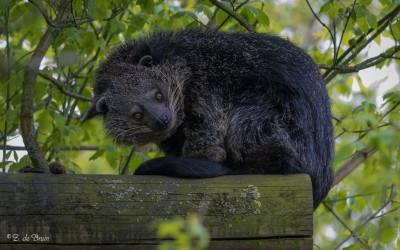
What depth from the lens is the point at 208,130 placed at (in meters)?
5.59

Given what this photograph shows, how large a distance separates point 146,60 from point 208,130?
114 centimetres

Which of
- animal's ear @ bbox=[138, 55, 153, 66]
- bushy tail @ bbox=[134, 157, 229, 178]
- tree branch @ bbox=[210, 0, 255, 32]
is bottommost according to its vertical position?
bushy tail @ bbox=[134, 157, 229, 178]

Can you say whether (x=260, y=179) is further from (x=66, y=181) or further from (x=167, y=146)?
(x=167, y=146)

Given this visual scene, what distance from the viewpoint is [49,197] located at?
13.0 feet

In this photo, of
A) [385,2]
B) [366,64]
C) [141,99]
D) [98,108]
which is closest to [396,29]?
[385,2]

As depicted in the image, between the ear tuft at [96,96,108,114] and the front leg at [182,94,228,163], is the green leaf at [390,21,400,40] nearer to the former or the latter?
the front leg at [182,94,228,163]

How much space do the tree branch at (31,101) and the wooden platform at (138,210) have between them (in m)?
1.77

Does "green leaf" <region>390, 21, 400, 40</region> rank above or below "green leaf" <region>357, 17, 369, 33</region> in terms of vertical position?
above

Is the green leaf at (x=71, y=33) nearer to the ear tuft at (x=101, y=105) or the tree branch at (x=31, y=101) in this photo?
the tree branch at (x=31, y=101)

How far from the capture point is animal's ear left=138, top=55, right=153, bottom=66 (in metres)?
6.15

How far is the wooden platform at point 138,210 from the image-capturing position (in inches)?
153

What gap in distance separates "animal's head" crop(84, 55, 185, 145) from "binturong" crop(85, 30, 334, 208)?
1cm

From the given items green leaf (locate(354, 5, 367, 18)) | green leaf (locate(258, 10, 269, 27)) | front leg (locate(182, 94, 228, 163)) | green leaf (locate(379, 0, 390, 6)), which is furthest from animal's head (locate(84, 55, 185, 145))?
green leaf (locate(379, 0, 390, 6))

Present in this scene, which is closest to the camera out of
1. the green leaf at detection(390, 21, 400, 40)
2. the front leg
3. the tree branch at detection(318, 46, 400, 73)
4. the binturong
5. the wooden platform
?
the wooden platform
